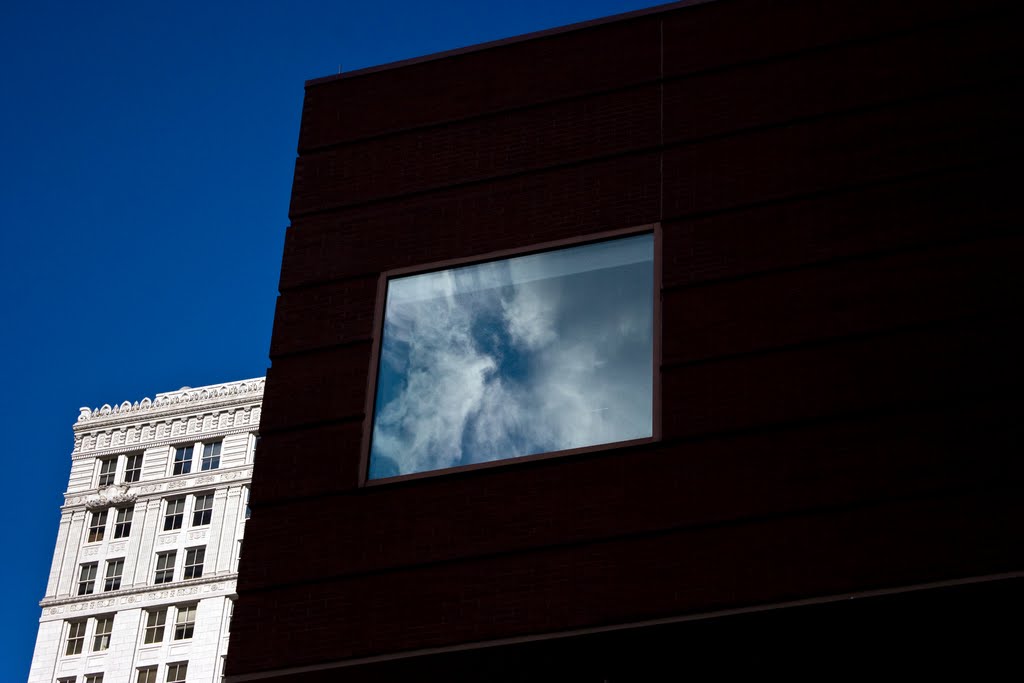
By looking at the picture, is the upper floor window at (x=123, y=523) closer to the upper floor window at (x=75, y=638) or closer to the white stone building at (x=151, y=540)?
the white stone building at (x=151, y=540)

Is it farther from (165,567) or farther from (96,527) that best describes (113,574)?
(96,527)

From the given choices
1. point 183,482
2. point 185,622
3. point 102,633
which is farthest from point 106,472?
point 185,622

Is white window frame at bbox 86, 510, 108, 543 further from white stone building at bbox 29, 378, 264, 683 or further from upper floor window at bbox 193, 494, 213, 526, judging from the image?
upper floor window at bbox 193, 494, 213, 526

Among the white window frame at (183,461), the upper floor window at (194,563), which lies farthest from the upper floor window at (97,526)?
the upper floor window at (194,563)

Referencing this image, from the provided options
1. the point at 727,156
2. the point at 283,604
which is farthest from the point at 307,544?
the point at 727,156

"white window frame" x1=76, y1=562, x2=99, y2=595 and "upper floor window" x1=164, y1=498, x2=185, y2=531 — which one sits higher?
"upper floor window" x1=164, y1=498, x2=185, y2=531

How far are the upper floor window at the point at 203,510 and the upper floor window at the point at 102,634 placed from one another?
8.64 metres

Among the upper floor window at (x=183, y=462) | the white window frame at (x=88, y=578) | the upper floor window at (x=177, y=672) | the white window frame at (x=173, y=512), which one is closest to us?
the upper floor window at (x=177, y=672)

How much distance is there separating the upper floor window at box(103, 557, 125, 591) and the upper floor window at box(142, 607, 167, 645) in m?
4.55

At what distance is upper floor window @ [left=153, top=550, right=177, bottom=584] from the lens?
322ft

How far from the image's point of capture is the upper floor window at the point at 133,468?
338ft

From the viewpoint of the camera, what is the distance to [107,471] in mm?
104875

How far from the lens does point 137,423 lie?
105 m

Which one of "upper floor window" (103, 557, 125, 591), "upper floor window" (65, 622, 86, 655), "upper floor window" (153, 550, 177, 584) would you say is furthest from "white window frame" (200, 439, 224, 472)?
"upper floor window" (65, 622, 86, 655)
